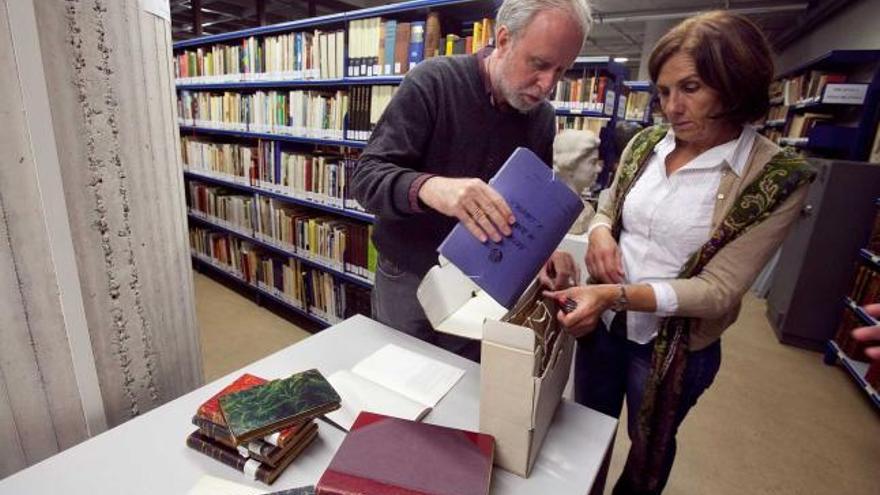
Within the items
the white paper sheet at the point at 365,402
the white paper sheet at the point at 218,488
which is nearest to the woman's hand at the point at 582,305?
the white paper sheet at the point at 365,402

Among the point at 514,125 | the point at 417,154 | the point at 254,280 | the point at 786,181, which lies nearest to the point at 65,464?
the point at 417,154

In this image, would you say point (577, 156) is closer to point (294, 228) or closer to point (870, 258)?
point (294, 228)

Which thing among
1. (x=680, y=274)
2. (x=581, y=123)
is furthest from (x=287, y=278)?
(x=680, y=274)

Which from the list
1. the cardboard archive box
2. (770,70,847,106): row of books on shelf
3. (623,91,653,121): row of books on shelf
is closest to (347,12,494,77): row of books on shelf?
the cardboard archive box

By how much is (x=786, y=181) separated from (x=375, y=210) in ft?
2.86

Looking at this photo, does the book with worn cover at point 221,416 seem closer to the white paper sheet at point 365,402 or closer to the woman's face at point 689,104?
the white paper sheet at point 365,402

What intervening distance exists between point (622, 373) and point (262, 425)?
→ 0.97 metres

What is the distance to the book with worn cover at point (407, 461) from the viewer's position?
0.61 metres

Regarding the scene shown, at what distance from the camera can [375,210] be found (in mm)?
1013

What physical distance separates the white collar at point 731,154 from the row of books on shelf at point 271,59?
2.17m

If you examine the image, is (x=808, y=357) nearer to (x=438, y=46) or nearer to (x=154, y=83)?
(x=438, y=46)

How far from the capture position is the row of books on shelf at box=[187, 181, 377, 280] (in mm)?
2779

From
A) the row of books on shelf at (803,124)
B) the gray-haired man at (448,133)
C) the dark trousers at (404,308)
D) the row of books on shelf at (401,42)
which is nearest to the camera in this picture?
the gray-haired man at (448,133)

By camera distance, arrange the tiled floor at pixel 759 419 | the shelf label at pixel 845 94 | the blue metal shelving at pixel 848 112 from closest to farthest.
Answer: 1. the tiled floor at pixel 759 419
2. the blue metal shelving at pixel 848 112
3. the shelf label at pixel 845 94
